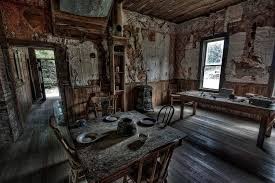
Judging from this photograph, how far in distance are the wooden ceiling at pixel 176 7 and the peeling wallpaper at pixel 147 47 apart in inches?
10.8

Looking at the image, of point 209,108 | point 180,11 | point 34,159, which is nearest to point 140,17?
point 180,11

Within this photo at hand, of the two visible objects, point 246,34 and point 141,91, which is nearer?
point 246,34

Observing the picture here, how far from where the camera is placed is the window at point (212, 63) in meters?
4.12

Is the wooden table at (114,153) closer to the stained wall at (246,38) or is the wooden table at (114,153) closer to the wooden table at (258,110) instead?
the wooden table at (258,110)

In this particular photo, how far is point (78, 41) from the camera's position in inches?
126

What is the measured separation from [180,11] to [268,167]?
13.6ft

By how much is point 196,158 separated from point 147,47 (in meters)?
3.50

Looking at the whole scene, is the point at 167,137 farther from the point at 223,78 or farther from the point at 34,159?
the point at 223,78

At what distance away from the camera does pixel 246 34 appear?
350cm


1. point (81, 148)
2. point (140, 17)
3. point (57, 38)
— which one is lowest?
point (81, 148)

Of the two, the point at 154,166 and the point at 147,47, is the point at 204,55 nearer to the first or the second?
the point at 147,47

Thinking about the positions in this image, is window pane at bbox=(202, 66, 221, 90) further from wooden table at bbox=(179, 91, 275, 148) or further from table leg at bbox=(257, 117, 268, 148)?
table leg at bbox=(257, 117, 268, 148)

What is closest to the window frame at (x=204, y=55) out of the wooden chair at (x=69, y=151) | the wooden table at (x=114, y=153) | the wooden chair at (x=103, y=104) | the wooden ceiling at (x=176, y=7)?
the wooden ceiling at (x=176, y=7)

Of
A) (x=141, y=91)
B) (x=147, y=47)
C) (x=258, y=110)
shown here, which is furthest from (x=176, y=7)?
(x=258, y=110)
